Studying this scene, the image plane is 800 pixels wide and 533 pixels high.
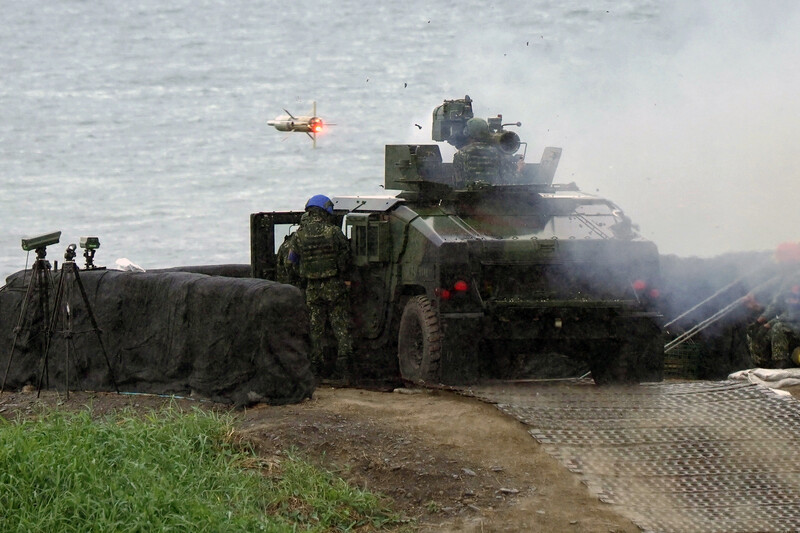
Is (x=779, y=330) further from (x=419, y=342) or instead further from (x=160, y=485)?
(x=160, y=485)

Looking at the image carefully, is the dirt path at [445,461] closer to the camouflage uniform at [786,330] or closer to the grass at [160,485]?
the grass at [160,485]

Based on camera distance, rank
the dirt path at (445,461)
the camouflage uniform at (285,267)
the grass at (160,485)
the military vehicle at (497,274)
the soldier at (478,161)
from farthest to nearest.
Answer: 1. the soldier at (478,161)
2. the camouflage uniform at (285,267)
3. the military vehicle at (497,274)
4. the dirt path at (445,461)
5. the grass at (160,485)

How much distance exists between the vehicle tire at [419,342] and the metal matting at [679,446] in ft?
1.70

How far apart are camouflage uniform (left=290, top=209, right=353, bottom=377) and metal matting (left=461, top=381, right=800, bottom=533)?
1.83m

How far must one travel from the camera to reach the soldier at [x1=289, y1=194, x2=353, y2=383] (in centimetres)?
1373

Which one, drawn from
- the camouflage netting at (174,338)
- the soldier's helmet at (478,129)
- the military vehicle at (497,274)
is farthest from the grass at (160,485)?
the soldier's helmet at (478,129)

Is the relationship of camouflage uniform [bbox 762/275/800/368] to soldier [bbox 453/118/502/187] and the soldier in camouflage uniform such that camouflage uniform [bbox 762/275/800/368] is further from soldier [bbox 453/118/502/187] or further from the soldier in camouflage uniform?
soldier [bbox 453/118/502/187]

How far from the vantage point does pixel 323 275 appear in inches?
540

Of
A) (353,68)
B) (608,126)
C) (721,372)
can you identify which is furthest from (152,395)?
(353,68)

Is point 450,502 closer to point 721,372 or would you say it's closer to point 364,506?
point 364,506

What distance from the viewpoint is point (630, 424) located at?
36.5 feet

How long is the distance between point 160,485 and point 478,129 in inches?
257

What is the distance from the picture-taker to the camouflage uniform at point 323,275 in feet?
45.0

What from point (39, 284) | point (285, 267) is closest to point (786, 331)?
point (285, 267)
